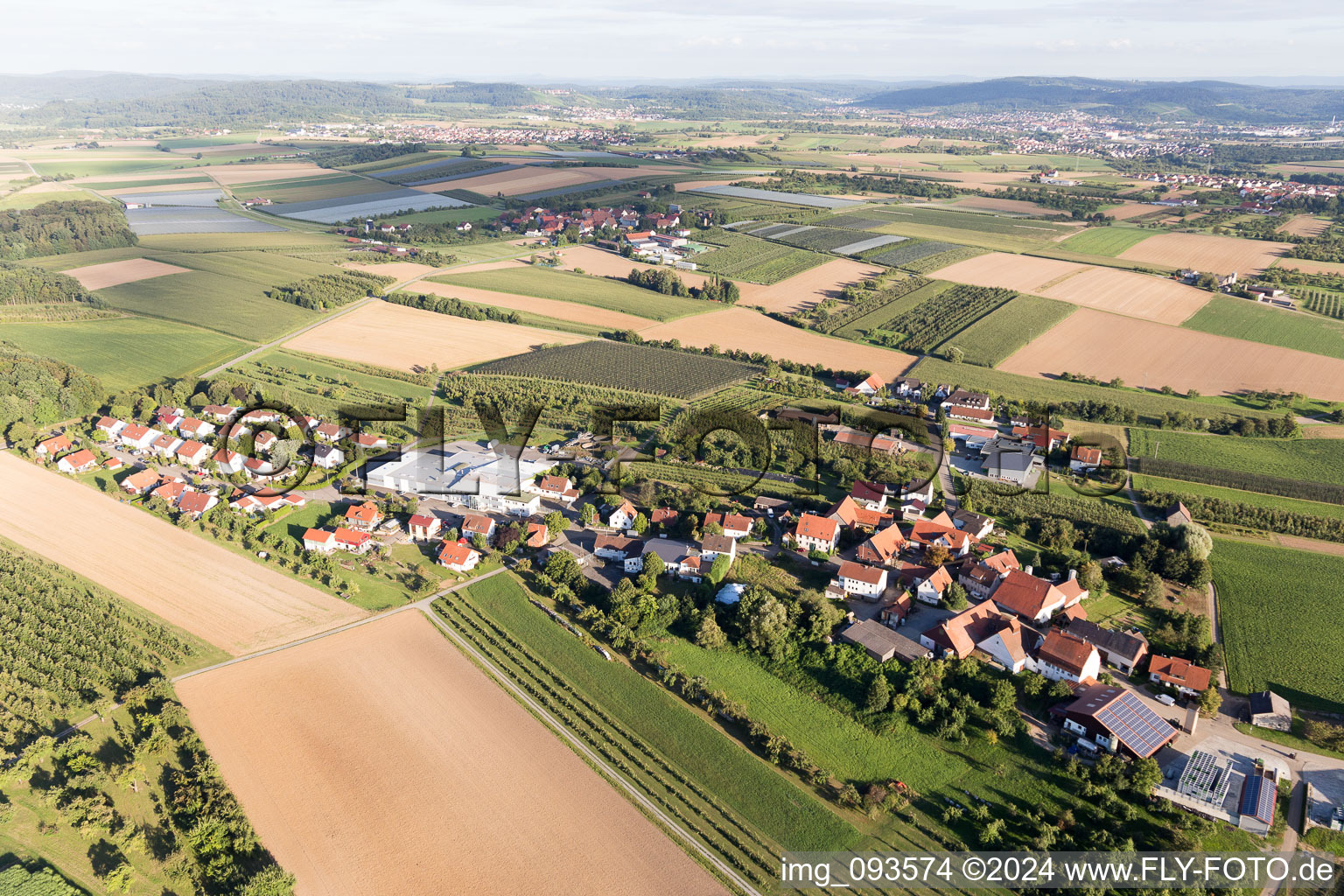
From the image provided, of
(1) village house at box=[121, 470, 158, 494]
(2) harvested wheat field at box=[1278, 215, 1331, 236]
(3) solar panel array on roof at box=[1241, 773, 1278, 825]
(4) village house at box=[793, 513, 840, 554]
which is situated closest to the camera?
(3) solar panel array on roof at box=[1241, 773, 1278, 825]

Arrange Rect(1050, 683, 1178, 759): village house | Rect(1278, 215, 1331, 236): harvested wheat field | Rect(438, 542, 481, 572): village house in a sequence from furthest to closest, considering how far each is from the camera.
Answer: Rect(1278, 215, 1331, 236): harvested wheat field
Rect(438, 542, 481, 572): village house
Rect(1050, 683, 1178, 759): village house

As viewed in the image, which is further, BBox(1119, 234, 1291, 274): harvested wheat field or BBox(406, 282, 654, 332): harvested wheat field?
BBox(1119, 234, 1291, 274): harvested wheat field

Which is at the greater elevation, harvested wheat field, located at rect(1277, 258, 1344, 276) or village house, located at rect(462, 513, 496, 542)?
harvested wheat field, located at rect(1277, 258, 1344, 276)

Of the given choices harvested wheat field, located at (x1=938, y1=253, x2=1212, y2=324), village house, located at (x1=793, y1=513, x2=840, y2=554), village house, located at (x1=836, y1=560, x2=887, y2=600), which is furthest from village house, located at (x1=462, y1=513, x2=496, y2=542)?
harvested wheat field, located at (x1=938, y1=253, x2=1212, y2=324)

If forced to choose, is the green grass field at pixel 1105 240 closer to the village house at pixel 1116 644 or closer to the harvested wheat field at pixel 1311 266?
the harvested wheat field at pixel 1311 266

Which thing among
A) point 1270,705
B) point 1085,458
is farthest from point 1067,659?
point 1085,458

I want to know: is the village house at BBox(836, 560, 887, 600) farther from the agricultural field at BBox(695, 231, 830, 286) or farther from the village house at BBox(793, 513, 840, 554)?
the agricultural field at BBox(695, 231, 830, 286)

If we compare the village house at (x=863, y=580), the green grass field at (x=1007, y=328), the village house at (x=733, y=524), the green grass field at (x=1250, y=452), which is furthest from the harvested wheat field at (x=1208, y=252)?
the village house at (x=733, y=524)
